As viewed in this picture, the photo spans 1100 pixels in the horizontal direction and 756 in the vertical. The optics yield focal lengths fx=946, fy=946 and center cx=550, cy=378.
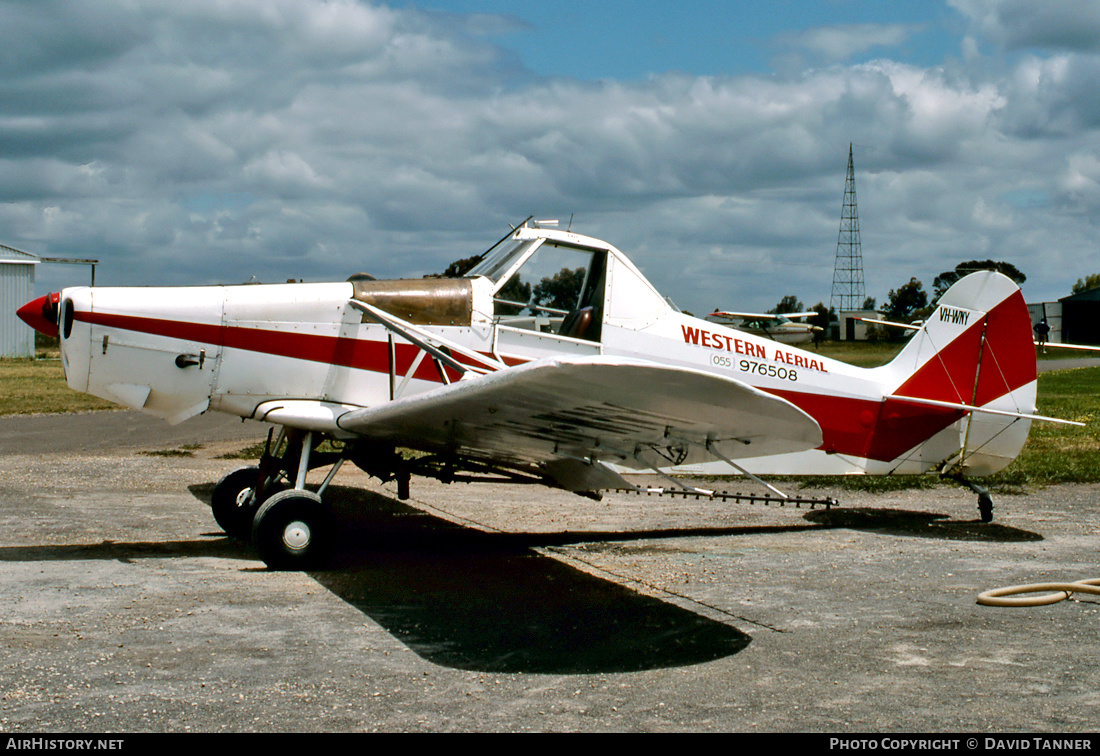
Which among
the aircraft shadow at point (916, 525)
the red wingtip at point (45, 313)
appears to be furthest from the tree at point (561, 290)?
the red wingtip at point (45, 313)

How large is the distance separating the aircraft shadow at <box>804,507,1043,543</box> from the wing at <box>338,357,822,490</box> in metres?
2.90

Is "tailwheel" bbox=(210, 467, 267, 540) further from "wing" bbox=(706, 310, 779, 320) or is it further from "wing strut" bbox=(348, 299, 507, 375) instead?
"wing" bbox=(706, 310, 779, 320)

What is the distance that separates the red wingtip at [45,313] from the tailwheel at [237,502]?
204 centimetres

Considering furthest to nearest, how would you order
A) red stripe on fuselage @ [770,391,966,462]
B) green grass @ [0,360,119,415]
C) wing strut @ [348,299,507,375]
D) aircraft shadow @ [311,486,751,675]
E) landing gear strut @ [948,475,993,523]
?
green grass @ [0,360,119,415] → landing gear strut @ [948,475,993,523] → red stripe on fuselage @ [770,391,966,462] → wing strut @ [348,299,507,375] → aircraft shadow @ [311,486,751,675]

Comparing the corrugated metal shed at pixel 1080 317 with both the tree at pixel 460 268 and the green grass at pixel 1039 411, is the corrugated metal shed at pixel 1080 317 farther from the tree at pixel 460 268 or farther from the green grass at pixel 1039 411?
the tree at pixel 460 268

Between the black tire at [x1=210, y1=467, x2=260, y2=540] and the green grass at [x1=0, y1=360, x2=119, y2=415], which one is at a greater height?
the black tire at [x1=210, y1=467, x2=260, y2=540]

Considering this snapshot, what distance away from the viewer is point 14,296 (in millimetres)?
51781

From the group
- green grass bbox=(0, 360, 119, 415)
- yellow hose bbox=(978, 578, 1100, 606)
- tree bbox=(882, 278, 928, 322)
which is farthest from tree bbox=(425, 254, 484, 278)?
tree bbox=(882, 278, 928, 322)

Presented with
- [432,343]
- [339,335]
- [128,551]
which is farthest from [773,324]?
[128,551]

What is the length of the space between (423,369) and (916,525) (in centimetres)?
511

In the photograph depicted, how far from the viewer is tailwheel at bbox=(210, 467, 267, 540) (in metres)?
8.32

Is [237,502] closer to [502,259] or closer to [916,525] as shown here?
[502,259]

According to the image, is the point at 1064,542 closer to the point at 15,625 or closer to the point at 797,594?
the point at 797,594

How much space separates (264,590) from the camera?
6.28 metres
